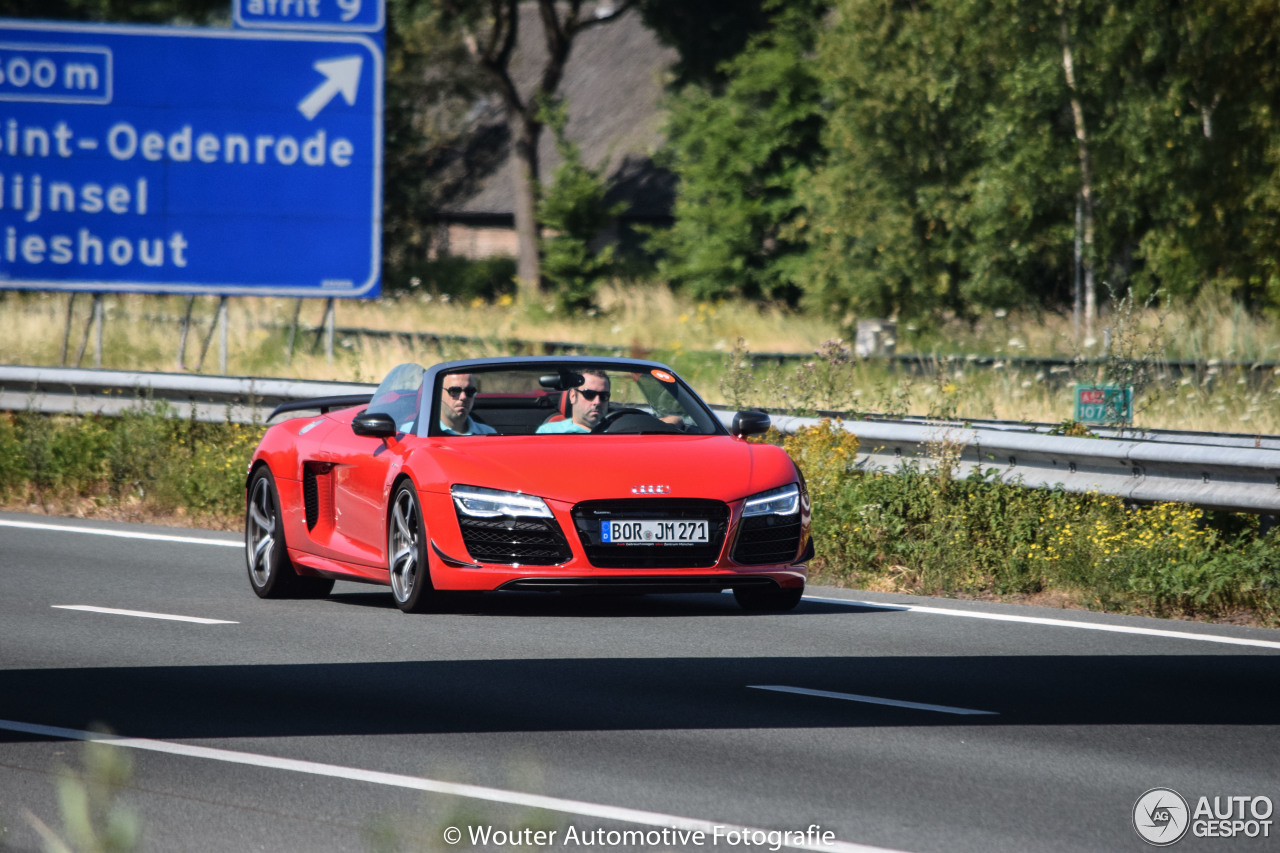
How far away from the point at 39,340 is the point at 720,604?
19.9 m

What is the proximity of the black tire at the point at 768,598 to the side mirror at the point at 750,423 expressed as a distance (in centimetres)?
83

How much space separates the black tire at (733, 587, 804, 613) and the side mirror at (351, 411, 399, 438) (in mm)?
2002

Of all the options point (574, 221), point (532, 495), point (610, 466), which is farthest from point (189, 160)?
point (574, 221)

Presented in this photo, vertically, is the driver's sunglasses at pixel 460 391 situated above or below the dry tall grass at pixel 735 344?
above

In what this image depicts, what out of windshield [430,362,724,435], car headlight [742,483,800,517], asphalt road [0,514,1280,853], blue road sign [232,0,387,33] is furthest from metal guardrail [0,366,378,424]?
car headlight [742,483,800,517]

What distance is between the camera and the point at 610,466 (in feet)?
32.0

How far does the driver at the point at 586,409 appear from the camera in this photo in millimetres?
10531

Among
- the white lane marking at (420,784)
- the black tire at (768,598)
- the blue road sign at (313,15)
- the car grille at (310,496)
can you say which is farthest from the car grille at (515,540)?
the blue road sign at (313,15)

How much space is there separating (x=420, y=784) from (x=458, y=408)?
449cm

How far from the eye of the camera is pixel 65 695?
25.6ft

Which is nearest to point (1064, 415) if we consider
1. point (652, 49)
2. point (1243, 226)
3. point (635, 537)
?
point (635, 537)

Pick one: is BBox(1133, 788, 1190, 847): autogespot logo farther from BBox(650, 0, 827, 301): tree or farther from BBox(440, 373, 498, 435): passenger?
BBox(650, 0, 827, 301): tree

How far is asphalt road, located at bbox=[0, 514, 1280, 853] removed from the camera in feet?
18.5

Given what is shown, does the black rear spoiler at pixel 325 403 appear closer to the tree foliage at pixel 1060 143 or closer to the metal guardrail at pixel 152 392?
the metal guardrail at pixel 152 392
